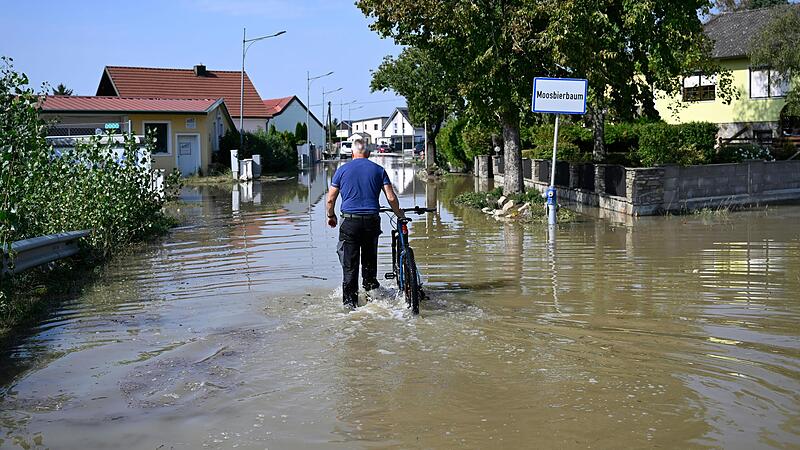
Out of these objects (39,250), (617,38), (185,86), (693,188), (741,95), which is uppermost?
(185,86)

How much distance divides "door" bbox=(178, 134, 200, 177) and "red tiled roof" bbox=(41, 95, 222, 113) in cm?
148

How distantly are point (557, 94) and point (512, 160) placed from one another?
15.0ft

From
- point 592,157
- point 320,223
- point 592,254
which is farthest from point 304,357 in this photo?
point 592,157

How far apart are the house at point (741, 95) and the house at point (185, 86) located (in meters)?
26.4

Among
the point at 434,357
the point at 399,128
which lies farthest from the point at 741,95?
the point at 399,128

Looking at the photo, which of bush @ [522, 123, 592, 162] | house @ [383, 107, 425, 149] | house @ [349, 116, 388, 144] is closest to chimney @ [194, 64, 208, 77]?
bush @ [522, 123, 592, 162]

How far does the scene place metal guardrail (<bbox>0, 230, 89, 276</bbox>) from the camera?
360 inches

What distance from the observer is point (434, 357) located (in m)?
7.26

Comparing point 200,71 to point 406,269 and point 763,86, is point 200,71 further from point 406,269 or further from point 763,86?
point 406,269

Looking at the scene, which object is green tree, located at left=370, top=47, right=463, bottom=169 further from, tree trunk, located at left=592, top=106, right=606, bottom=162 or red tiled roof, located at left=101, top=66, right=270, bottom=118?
red tiled roof, located at left=101, top=66, right=270, bottom=118

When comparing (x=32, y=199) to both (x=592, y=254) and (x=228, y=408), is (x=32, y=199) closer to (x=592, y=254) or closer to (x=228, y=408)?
(x=228, y=408)

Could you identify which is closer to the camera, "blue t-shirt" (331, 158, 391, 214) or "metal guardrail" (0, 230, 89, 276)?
"metal guardrail" (0, 230, 89, 276)

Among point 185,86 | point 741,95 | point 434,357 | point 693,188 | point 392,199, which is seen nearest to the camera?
point 434,357

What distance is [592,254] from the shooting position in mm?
13594
